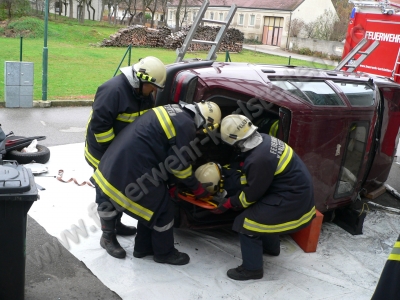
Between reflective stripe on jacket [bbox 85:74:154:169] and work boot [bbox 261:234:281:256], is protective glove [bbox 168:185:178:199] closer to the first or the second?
reflective stripe on jacket [bbox 85:74:154:169]

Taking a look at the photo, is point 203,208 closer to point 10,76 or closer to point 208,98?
point 208,98

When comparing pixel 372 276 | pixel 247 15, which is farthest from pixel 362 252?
pixel 247 15

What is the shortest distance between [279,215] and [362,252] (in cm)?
133

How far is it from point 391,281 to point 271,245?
8.20ft

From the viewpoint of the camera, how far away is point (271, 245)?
14.4 feet

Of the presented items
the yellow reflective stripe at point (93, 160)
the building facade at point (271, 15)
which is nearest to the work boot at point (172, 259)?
the yellow reflective stripe at point (93, 160)

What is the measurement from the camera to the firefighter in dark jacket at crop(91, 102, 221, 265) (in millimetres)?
3773

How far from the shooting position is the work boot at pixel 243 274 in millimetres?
4008

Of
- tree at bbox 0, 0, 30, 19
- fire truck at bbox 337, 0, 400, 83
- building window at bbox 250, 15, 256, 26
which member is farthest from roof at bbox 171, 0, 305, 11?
fire truck at bbox 337, 0, 400, 83

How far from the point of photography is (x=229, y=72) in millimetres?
4523

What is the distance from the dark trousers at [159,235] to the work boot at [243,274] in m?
0.56

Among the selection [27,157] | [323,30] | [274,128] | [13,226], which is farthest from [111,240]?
[323,30]

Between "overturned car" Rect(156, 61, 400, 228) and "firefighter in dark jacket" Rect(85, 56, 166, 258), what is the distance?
34cm

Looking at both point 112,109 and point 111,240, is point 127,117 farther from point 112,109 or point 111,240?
point 111,240
